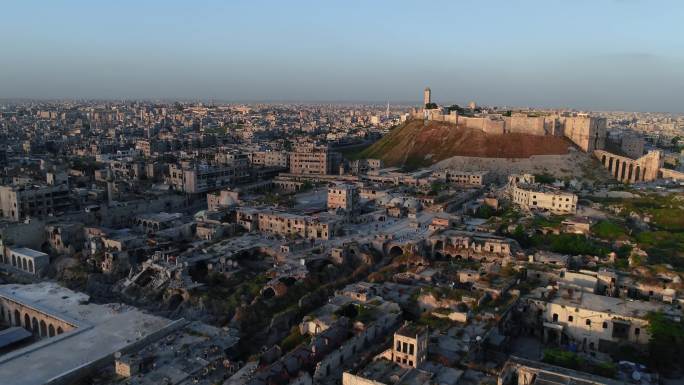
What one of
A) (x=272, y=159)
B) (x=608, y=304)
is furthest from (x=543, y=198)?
(x=272, y=159)

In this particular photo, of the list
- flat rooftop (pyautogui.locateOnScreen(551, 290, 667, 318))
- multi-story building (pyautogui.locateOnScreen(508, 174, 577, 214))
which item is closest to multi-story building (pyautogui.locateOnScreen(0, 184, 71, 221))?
flat rooftop (pyautogui.locateOnScreen(551, 290, 667, 318))

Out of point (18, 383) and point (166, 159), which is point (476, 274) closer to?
point (18, 383)

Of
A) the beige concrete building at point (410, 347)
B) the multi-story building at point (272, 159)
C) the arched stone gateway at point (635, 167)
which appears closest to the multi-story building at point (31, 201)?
the multi-story building at point (272, 159)

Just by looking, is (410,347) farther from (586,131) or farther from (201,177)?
(586,131)

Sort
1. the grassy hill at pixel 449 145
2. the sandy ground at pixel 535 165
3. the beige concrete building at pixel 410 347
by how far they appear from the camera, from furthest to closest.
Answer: the grassy hill at pixel 449 145 < the sandy ground at pixel 535 165 < the beige concrete building at pixel 410 347

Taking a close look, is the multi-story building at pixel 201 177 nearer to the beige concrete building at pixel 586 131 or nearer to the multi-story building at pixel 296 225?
the multi-story building at pixel 296 225
